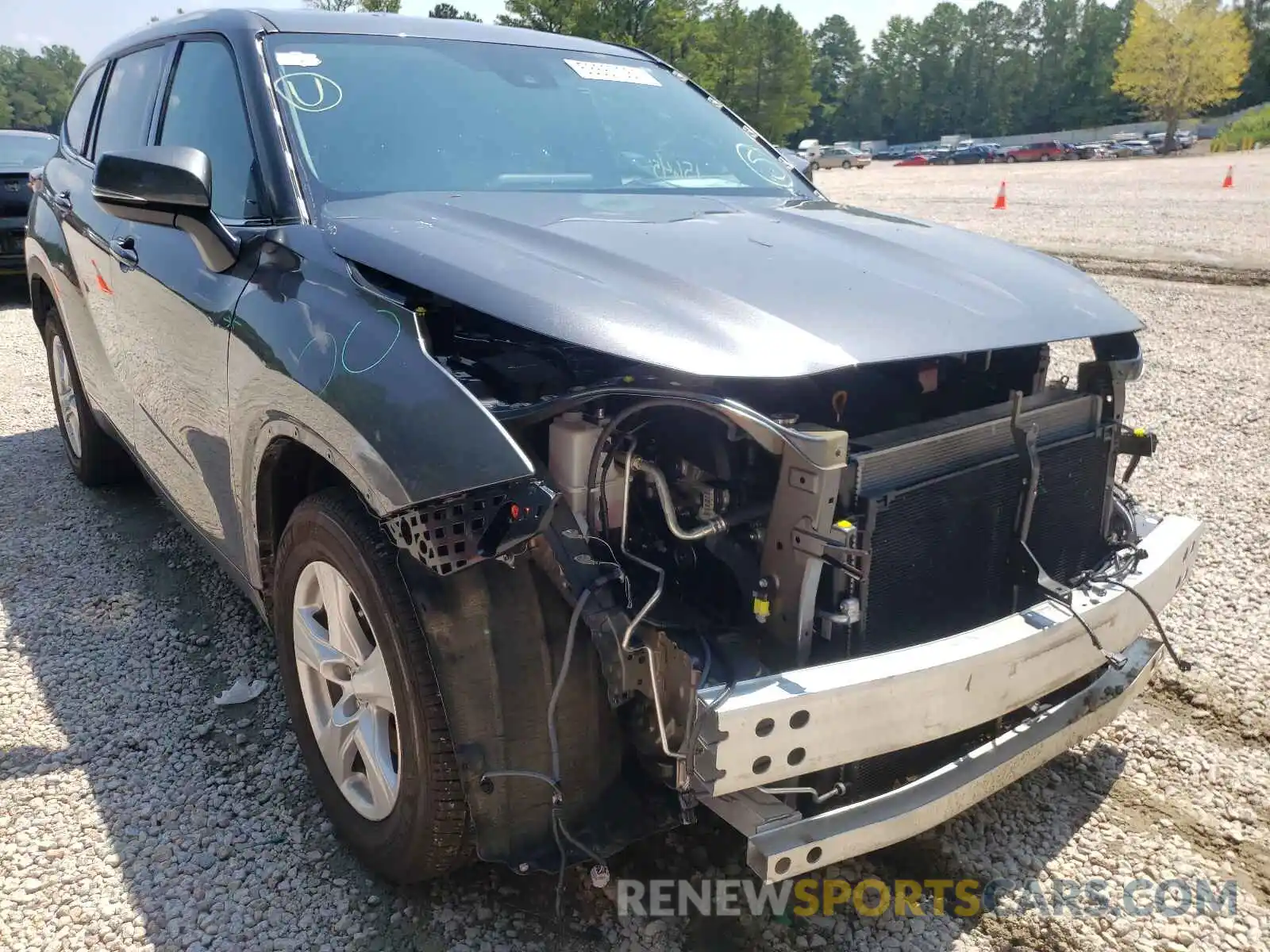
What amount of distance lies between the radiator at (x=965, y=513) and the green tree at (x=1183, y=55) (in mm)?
72098

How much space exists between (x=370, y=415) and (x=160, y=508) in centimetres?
328

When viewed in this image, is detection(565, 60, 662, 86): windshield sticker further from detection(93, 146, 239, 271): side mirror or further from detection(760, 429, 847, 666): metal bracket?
detection(760, 429, 847, 666): metal bracket

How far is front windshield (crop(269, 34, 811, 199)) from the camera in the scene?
2713 mm

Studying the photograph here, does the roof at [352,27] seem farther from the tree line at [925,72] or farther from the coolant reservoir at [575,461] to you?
the tree line at [925,72]

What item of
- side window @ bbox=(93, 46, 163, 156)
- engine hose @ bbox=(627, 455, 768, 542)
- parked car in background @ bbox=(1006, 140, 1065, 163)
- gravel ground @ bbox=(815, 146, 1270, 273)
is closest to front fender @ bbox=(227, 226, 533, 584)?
engine hose @ bbox=(627, 455, 768, 542)

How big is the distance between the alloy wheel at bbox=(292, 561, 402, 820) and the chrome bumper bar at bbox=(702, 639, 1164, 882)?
774 millimetres

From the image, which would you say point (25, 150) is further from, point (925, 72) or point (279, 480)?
point (925, 72)

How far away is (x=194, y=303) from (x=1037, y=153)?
228ft

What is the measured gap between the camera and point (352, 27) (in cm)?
309

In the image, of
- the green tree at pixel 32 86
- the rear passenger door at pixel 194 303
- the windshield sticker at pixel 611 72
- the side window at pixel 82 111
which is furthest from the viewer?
the green tree at pixel 32 86

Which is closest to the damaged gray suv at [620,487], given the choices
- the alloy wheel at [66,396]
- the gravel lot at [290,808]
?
the gravel lot at [290,808]

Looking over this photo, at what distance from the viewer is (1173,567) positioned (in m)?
2.45

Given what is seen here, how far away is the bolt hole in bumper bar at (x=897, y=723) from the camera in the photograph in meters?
1.75

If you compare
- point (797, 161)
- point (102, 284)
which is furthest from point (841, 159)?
point (102, 284)
